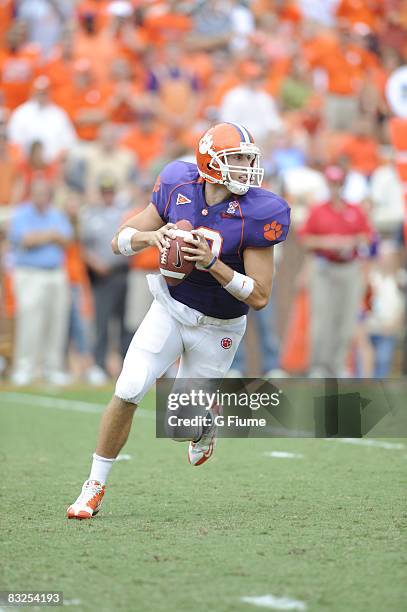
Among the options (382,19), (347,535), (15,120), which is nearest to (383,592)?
(347,535)

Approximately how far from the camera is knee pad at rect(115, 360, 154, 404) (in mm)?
5051

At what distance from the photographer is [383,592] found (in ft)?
12.1

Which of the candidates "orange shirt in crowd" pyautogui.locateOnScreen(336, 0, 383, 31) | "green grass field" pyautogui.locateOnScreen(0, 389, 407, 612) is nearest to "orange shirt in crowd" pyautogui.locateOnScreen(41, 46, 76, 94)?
"orange shirt in crowd" pyautogui.locateOnScreen(336, 0, 383, 31)

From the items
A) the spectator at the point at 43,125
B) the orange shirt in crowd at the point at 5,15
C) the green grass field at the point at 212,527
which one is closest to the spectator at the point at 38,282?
the spectator at the point at 43,125

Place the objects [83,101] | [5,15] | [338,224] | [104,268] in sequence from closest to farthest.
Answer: [338,224] → [104,268] → [83,101] → [5,15]

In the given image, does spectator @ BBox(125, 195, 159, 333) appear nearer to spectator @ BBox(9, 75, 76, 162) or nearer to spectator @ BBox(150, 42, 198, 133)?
spectator @ BBox(9, 75, 76, 162)

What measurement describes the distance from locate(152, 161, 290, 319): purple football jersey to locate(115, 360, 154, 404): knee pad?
Answer: 1.37ft

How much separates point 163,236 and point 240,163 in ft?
1.61

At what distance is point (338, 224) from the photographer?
10891 millimetres

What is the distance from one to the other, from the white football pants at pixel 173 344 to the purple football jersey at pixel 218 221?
54mm

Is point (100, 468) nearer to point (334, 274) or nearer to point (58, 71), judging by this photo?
point (334, 274)

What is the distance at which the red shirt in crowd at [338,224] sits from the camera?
10.9 meters

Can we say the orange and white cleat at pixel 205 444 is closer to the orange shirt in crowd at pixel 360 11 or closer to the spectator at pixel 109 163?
the spectator at pixel 109 163

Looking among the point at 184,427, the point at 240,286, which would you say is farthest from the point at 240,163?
the point at 184,427
